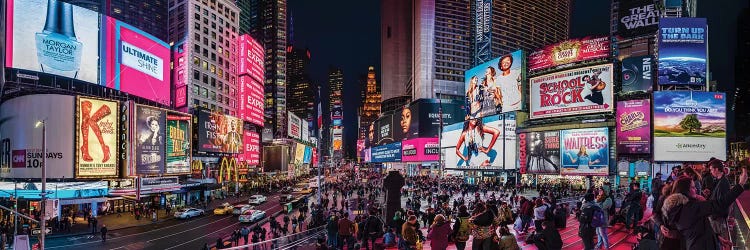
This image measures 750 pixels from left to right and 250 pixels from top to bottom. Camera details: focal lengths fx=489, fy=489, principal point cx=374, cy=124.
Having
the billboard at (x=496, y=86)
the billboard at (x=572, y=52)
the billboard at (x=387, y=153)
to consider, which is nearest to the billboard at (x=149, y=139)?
the billboard at (x=496, y=86)

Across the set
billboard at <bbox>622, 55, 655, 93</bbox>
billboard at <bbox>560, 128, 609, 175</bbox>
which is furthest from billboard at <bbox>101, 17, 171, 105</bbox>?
billboard at <bbox>622, 55, 655, 93</bbox>

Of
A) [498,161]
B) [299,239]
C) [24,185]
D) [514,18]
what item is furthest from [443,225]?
[514,18]

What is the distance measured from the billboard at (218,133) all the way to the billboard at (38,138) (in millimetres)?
20581

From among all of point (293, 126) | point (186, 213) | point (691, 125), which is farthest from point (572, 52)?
point (293, 126)

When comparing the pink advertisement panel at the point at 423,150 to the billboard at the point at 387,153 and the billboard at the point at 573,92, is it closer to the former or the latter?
the billboard at the point at 387,153

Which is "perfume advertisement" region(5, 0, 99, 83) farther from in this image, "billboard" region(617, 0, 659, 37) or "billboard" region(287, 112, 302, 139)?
"billboard" region(617, 0, 659, 37)

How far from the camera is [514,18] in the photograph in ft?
525

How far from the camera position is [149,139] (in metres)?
47.0

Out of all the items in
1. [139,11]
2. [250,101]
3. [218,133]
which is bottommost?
[218,133]

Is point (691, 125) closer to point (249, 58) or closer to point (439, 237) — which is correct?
point (439, 237)

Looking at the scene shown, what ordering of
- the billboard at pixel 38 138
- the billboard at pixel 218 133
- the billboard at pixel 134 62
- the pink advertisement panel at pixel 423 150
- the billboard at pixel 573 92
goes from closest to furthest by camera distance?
the billboard at pixel 38 138 < the billboard at pixel 134 62 < the billboard at pixel 573 92 < the billboard at pixel 218 133 < the pink advertisement panel at pixel 423 150

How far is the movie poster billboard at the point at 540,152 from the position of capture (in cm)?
5925

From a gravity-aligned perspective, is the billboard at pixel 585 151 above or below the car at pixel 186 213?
above

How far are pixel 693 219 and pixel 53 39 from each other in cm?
4779
